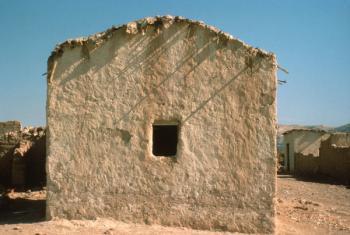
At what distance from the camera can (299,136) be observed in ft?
81.0

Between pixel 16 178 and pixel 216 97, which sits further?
pixel 16 178

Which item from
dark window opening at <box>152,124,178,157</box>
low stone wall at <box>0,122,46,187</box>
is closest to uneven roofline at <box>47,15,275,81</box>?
dark window opening at <box>152,124,178,157</box>

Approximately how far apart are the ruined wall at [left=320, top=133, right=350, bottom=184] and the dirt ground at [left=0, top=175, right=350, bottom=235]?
295 centimetres

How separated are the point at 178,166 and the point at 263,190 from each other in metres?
1.58

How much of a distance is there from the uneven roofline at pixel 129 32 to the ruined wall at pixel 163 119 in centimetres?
2

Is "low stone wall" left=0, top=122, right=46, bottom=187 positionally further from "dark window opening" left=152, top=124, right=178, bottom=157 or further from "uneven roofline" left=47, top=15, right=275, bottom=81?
"uneven roofline" left=47, top=15, right=275, bottom=81

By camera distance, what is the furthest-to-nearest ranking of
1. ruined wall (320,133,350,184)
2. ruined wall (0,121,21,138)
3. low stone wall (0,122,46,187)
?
ruined wall (320,133,350,184)
ruined wall (0,121,21,138)
low stone wall (0,122,46,187)

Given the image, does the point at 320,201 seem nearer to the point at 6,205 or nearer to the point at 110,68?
the point at 110,68

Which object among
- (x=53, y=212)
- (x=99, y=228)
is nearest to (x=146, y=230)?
(x=99, y=228)

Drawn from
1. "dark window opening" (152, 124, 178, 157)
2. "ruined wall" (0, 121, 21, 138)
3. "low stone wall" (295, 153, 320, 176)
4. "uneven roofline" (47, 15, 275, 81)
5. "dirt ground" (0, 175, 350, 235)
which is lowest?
"dirt ground" (0, 175, 350, 235)

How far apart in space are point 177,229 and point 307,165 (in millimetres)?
14181

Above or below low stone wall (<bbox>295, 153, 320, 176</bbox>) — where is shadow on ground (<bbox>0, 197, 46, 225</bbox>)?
Result: below

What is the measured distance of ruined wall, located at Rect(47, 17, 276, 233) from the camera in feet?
24.1

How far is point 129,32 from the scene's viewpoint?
24.8ft
